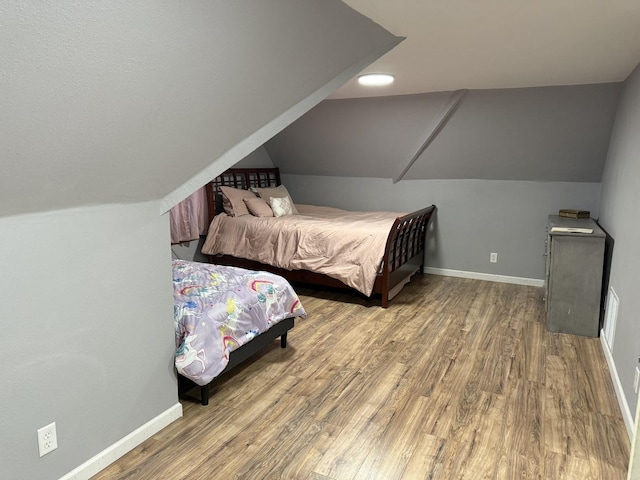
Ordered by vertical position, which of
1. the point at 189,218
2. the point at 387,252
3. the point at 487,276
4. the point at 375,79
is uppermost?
the point at 375,79

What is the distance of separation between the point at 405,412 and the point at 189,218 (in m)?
3.07

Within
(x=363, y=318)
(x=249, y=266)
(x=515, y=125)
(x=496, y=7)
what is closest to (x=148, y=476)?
(x=363, y=318)

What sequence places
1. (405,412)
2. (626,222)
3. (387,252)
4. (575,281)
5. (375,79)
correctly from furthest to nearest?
(387,252) → (375,79) → (575,281) → (626,222) → (405,412)

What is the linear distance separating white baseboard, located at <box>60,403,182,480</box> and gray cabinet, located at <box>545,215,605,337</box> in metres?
2.90

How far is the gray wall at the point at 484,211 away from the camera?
4.89m

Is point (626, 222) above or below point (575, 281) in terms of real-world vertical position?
above

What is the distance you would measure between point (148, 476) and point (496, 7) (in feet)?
8.51

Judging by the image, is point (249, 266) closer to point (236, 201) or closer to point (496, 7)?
point (236, 201)

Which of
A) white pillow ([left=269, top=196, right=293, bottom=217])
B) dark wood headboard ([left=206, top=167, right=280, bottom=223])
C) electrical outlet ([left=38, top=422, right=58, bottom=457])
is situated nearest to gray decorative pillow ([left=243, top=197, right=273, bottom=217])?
white pillow ([left=269, top=196, right=293, bottom=217])

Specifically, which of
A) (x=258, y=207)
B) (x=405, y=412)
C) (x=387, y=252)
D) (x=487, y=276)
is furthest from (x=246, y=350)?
(x=487, y=276)

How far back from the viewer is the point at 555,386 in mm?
2854

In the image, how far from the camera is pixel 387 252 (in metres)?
4.09

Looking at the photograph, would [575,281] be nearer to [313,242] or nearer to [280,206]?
[313,242]

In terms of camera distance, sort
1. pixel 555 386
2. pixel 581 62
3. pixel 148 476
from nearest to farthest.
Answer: pixel 148 476
pixel 555 386
pixel 581 62
